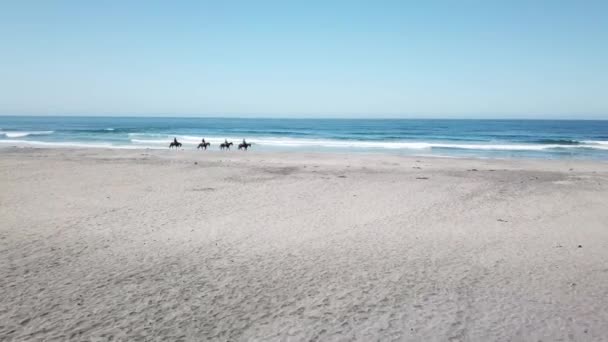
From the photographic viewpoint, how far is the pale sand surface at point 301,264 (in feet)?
15.7

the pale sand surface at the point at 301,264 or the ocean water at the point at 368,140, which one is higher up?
the ocean water at the point at 368,140

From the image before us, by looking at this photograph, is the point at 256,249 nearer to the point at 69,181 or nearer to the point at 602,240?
the point at 602,240

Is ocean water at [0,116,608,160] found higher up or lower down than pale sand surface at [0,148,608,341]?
higher up

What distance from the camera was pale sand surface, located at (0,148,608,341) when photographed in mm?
4789

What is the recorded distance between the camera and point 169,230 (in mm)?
8531

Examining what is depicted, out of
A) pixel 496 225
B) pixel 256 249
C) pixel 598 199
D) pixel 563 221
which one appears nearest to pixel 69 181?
pixel 256 249

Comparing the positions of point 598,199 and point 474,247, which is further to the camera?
point 598,199

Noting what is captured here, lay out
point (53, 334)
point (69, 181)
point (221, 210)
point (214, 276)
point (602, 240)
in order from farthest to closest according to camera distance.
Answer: point (69, 181) < point (221, 210) < point (602, 240) < point (214, 276) < point (53, 334)

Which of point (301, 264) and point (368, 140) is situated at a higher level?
point (368, 140)

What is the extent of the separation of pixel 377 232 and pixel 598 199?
774 centimetres

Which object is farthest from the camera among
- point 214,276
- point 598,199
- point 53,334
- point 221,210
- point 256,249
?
point 598,199

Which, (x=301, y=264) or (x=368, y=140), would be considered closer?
(x=301, y=264)

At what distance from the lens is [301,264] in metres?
6.70

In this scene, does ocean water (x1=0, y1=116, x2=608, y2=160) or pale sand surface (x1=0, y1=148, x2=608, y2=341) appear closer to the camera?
pale sand surface (x1=0, y1=148, x2=608, y2=341)
